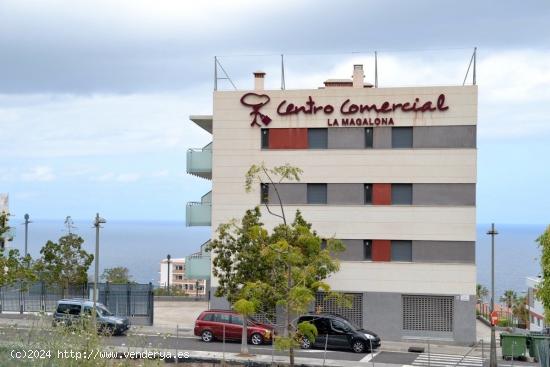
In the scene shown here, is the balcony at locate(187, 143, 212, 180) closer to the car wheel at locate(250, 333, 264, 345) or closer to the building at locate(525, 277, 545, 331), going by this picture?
the car wheel at locate(250, 333, 264, 345)

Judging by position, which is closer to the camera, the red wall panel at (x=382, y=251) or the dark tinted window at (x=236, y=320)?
the dark tinted window at (x=236, y=320)

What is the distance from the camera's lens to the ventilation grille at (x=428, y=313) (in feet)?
148

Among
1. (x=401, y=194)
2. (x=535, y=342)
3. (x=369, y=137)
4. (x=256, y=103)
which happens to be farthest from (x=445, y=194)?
(x=256, y=103)

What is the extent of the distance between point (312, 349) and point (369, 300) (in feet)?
22.2

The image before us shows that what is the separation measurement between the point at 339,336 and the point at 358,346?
1057 millimetres

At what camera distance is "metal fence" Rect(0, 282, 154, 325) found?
157 ft

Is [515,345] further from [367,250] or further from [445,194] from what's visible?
[367,250]

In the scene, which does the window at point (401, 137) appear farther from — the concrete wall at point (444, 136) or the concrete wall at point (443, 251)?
the concrete wall at point (443, 251)

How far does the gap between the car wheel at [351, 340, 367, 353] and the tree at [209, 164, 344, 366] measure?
283 cm

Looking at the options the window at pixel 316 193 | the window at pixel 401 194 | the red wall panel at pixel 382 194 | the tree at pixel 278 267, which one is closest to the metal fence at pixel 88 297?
the tree at pixel 278 267

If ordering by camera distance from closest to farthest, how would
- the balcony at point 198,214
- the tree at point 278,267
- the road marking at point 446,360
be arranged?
1. the tree at point 278,267
2. the road marking at point 446,360
3. the balcony at point 198,214

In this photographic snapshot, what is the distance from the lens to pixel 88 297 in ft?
165

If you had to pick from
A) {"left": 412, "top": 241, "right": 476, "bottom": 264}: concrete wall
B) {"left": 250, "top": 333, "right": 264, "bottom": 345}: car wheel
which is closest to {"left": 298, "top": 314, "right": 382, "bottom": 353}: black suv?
{"left": 250, "top": 333, "right": 264, "bottom": 345}: car wheel

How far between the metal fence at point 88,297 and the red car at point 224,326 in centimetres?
671
